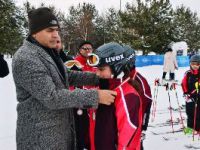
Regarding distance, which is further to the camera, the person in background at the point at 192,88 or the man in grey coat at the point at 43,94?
the person in background at the point at 192,88

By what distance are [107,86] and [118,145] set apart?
0.45 m

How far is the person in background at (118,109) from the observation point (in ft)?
7.25

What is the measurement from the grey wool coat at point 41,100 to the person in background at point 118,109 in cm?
23

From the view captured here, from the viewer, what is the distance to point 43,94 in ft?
6.62

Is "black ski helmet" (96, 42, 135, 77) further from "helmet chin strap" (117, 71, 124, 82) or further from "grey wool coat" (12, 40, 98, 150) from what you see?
"grey wool coat" (12, 40, 98, 150)

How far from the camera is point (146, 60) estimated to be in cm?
2803

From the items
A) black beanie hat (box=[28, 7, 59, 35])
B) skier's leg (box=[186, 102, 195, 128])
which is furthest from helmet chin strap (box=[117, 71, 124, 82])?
skier's leg (box=[186, 102, 195, 128])

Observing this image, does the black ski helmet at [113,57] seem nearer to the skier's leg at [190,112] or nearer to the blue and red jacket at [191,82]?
the blue and red jacket at [191,82]

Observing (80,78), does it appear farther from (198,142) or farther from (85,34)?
(85,34)

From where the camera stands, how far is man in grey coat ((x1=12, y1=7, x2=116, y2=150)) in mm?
2039

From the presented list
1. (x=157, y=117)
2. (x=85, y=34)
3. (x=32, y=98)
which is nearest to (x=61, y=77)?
(x=32, y=98)

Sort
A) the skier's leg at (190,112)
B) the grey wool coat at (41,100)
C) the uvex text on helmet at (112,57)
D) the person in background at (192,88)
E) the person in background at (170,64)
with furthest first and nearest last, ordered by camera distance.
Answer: the person in background at (170,64) < the skier's leg at (190,112) < the person in background at (192,88) < the uvex text on helmet at (112,57) < the grey wool coat at (41,100)

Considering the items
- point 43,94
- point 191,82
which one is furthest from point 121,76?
point 191,82

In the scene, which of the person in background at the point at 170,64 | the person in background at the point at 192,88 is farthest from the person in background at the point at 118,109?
the person in background at the point at 170,64
